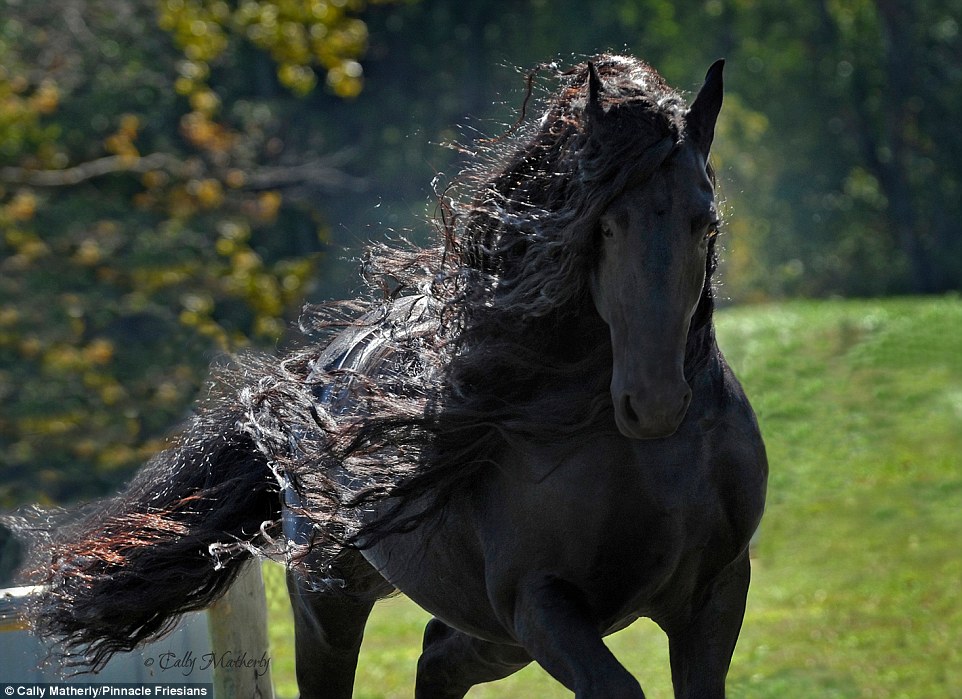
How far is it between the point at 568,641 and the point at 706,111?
1.08 meters

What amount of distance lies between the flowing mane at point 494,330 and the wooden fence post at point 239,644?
3.32ft

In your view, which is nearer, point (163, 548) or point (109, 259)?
point (163, 548)

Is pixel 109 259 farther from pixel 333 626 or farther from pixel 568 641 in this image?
pixel 568 641

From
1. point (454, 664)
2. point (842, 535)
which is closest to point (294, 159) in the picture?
point (842, 535)

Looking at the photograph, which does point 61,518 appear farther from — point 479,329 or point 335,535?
point 479,329

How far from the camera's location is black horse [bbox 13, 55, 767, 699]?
2.65 meters

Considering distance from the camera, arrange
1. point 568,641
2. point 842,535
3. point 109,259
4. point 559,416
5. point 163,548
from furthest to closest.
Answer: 1. point 109,259
2. point 842,535
3. point 163,548
4. point 559,416
5. point 568,641

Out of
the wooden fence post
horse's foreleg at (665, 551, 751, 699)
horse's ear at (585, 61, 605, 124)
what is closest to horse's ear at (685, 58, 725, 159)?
horse's ear at (585, 61, 605, 124)

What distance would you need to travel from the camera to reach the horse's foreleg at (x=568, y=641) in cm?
276

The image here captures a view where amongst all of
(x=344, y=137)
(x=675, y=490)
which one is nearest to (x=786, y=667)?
(x=675, y=490)

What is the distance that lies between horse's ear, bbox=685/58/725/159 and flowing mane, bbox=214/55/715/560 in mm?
29

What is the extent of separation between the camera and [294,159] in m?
13.8

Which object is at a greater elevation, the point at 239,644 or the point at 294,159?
the point at 294,159

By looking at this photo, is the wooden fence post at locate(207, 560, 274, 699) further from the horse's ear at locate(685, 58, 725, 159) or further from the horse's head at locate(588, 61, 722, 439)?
the horse's ear at locate(685, 58, 725, 159)
